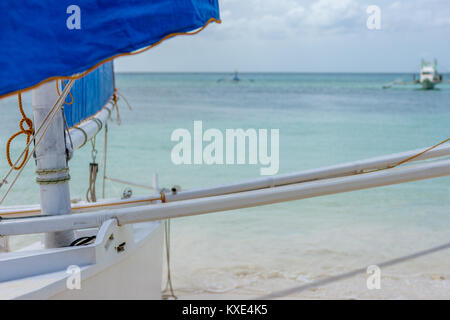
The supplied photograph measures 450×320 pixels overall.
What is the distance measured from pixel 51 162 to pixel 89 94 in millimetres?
1401

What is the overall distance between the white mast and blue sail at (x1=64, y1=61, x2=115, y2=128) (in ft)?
0.96

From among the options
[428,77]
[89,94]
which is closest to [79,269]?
[89,94]

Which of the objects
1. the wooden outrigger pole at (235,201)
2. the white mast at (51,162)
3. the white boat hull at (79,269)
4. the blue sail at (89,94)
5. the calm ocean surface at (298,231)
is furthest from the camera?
the calm ocean surface at (298,231)

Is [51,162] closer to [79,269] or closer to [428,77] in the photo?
[79,269]

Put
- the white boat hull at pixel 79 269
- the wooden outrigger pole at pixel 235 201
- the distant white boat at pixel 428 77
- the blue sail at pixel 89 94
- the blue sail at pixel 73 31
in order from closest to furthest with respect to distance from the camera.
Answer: the blue sail at pixel 73 31 → the white boat hull at pixel 79 269 → the wooden outrigger pole at pixel 235 201 → the blue sail at pixel 89 94 → the distant white boat at pixel 428 77

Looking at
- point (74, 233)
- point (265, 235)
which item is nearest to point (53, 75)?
point (74, 233)

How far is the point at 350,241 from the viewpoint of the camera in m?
6.60

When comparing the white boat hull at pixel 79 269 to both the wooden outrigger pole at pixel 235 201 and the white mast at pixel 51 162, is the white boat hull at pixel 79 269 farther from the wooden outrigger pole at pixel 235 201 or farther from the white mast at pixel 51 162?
the white mast at pixel 51 162

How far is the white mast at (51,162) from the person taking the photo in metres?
2.46

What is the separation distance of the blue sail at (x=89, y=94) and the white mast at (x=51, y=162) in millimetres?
294

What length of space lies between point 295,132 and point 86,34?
1860 cm

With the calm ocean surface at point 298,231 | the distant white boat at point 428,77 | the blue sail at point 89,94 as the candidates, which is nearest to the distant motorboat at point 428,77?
the distant white boat at point 428,77
